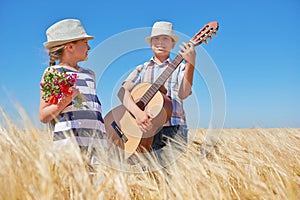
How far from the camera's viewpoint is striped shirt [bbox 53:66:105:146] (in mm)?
2096

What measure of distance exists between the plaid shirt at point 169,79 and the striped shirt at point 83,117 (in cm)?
99

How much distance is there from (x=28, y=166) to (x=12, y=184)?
0.13m

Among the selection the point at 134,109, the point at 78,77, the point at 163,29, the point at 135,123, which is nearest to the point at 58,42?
the point at 78,77

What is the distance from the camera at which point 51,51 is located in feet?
7.45

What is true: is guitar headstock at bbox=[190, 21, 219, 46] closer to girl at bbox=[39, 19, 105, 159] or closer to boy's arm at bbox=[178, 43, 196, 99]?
boy's arm at bbox=[178, 43, 196, 99]

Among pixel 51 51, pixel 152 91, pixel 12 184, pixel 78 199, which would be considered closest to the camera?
pixel 12 184

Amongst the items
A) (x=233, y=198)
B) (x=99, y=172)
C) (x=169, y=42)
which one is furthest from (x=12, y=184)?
(x=169, y=42)

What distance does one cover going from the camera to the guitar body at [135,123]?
2904 millimetres

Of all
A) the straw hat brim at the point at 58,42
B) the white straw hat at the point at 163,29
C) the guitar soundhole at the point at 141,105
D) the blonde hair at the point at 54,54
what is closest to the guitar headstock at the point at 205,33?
the white straw hat at the point at 163,29

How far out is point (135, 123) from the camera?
304cm

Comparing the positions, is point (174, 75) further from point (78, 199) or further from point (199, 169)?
point (78, 199)

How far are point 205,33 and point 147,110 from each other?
0.81 meters

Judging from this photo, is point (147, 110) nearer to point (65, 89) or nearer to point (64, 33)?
point (64, 33)

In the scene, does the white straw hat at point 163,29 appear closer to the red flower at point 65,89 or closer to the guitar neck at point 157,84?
the guitar neck at point 157,84
